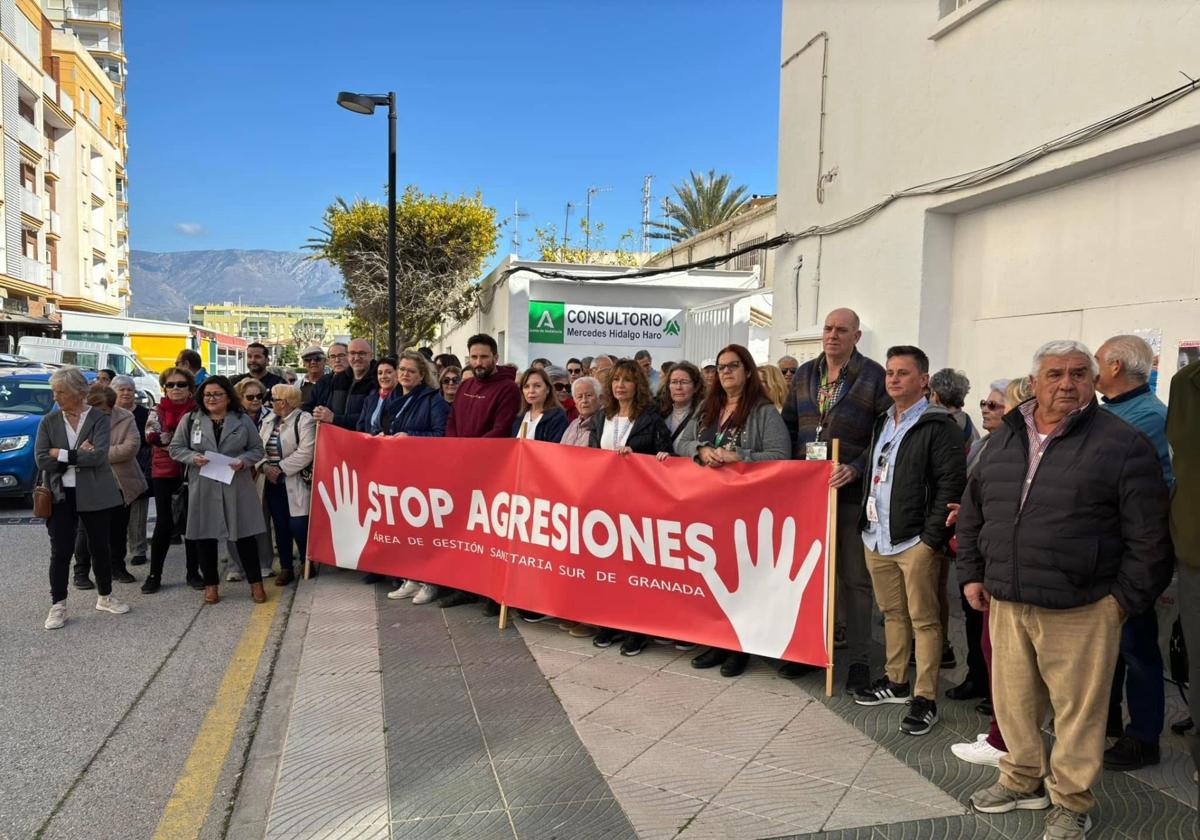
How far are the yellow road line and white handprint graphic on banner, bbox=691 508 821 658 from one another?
8.86 ft

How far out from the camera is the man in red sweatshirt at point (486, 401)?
6090 mm

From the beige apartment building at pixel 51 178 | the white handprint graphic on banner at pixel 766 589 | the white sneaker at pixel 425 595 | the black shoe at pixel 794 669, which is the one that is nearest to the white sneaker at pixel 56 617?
the white sneaker at pixel 425 595

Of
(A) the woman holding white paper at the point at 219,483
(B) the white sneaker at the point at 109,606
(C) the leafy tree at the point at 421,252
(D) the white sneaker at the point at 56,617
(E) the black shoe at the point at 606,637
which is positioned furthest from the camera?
(C) the leafy tree at the point at 421,252

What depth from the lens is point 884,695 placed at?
4.11 meters

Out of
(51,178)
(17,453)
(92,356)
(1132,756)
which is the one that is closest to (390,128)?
(17,453)

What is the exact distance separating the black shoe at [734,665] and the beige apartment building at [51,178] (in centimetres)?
3540

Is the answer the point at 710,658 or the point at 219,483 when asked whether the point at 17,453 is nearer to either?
the point at 219,483

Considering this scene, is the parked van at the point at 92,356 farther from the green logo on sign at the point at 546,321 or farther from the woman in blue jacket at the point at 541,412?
the woman in blue jacket at the point at 541,412

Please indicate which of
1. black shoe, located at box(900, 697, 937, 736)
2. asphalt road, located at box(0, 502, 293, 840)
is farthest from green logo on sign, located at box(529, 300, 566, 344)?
black shoe, located at box(900, 697, 937, 736)

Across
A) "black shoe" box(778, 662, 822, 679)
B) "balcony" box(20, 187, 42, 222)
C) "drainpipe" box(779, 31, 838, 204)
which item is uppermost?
"balcony" box(20, 187, 42, 222)

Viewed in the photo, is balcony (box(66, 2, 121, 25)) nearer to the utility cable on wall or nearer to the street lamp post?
the street lamp post

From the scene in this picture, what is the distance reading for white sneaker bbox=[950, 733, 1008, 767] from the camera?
346 cm

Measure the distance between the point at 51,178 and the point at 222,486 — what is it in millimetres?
43209

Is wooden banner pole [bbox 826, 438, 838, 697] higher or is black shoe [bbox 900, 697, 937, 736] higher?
wooden banner pole [bbox 826, 438, 838, 697]
